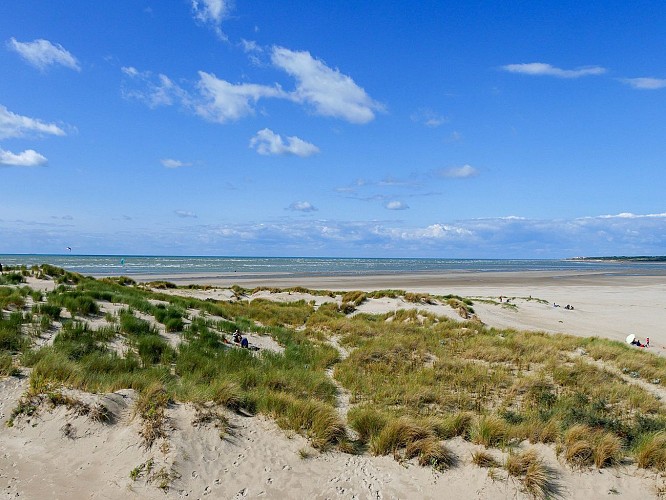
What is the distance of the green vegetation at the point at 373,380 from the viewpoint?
20.2 feet

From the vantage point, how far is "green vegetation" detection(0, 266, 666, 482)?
20.2ft

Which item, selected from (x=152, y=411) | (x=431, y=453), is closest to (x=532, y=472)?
(x=431, y=453)

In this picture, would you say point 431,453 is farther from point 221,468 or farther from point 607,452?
point 221,468

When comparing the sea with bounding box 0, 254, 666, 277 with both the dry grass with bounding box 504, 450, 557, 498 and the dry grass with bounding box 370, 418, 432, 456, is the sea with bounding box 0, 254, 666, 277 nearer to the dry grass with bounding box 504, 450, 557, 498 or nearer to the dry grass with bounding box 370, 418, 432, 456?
the dry grass with bounding box 370, 418, 432, 456

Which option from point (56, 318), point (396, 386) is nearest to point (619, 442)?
point (396, 386)

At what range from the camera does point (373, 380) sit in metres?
9.90

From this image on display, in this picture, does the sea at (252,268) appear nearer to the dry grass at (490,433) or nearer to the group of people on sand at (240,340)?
the group of people on sand at (240,340)

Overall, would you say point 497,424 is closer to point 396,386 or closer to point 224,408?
point 396,386

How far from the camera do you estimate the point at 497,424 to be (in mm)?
6418

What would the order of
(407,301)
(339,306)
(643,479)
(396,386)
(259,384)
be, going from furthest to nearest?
(407,301) < (339,306) < (396,386) < (259,384) < (643,479)

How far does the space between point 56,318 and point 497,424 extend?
10836 millimetres

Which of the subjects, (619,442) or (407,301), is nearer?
(619,442)

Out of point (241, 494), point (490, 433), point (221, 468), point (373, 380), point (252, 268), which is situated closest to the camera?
point (241, 494)

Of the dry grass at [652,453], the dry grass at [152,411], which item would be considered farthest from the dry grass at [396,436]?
the dry grass at [152,411]
